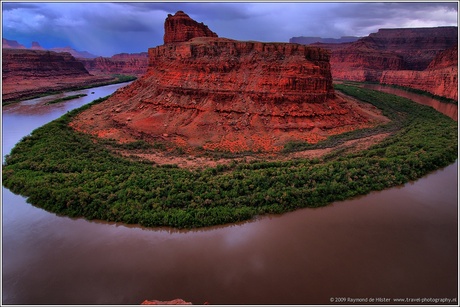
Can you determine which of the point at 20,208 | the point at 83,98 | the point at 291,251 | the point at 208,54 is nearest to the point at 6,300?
the point at 20,208

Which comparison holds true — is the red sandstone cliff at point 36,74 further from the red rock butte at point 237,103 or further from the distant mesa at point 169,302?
the distant mesa at point 169,302

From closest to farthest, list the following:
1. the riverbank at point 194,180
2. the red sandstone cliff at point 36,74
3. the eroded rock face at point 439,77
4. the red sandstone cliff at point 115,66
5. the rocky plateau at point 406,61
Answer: the riverbank at point 194,180 → the eroded rock face at point 439,77 → the rocky plateau at point 406,61 → the red sandstone cliff at point 36,74 → the red sandstone cliff at point 115,66

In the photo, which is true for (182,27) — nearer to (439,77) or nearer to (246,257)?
(246,257)

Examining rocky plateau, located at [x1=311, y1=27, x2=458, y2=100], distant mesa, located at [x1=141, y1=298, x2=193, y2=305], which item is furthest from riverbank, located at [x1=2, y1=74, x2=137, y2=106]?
rocky plateau, located at [x1=311, y1=27, x2=458, y2=100]

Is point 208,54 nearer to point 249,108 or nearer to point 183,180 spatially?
point 249,108

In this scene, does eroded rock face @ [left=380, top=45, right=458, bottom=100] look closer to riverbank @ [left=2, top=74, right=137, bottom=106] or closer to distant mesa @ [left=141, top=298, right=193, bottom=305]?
distant mesa @ [left=141, top=298, right=193, bottom=305]

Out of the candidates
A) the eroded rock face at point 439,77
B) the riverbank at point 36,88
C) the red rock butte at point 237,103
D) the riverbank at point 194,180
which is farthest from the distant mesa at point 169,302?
the eroded rock face at point 439,77
